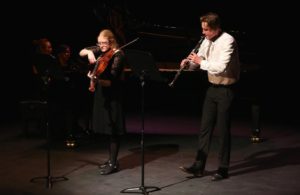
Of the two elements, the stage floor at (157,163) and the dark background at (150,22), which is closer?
the stage floor at (157,163)

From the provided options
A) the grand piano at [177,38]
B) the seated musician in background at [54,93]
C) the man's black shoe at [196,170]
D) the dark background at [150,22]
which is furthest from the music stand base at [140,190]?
the dark background at [150,22]

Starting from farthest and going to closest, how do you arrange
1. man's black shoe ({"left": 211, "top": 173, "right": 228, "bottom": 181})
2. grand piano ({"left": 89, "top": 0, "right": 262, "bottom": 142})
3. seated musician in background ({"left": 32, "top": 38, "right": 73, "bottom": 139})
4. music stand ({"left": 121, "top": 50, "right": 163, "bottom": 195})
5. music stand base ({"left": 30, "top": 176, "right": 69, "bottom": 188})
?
seated musician in background ({"left": 32, "top": 38, "right": 73, "bottom": 139})
grand piano ({"left": 89, "top": 0, "right": 262, "bottom": 142})
man's black shoe ({"left": 211, "top": 173, "right": 228, "bottom": 181})
music stand base ({"left": 30, "top": 176, "right": 69, "bottom": 188})
music stand ({"left": 121, "top": 50, "right": 163, "bottom": 195})

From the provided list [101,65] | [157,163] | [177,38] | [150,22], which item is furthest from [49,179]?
[150,22]

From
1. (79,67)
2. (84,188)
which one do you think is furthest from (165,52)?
(84,188)

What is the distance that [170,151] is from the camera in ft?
23.4

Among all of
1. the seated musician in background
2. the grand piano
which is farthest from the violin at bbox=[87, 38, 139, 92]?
the seated musician in background

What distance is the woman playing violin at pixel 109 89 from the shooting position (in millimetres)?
5613

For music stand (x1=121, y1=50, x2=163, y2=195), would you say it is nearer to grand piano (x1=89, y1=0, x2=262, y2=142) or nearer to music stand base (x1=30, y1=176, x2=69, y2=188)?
music stand base (x1=30, y1=176, x2=69, y2=188)

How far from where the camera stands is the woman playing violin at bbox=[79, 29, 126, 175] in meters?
5.61

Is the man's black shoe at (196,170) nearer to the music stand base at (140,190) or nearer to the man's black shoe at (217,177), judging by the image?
the man's black shoe at (217,177)

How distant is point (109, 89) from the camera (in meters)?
5.73

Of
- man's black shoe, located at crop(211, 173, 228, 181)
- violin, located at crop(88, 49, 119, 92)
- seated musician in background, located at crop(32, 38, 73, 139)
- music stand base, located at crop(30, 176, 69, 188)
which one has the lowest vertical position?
music stand base, located at crop(30, 176, 69, 188)

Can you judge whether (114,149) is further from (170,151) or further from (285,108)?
(285,108)

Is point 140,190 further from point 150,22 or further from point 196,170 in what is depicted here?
point 150,22
